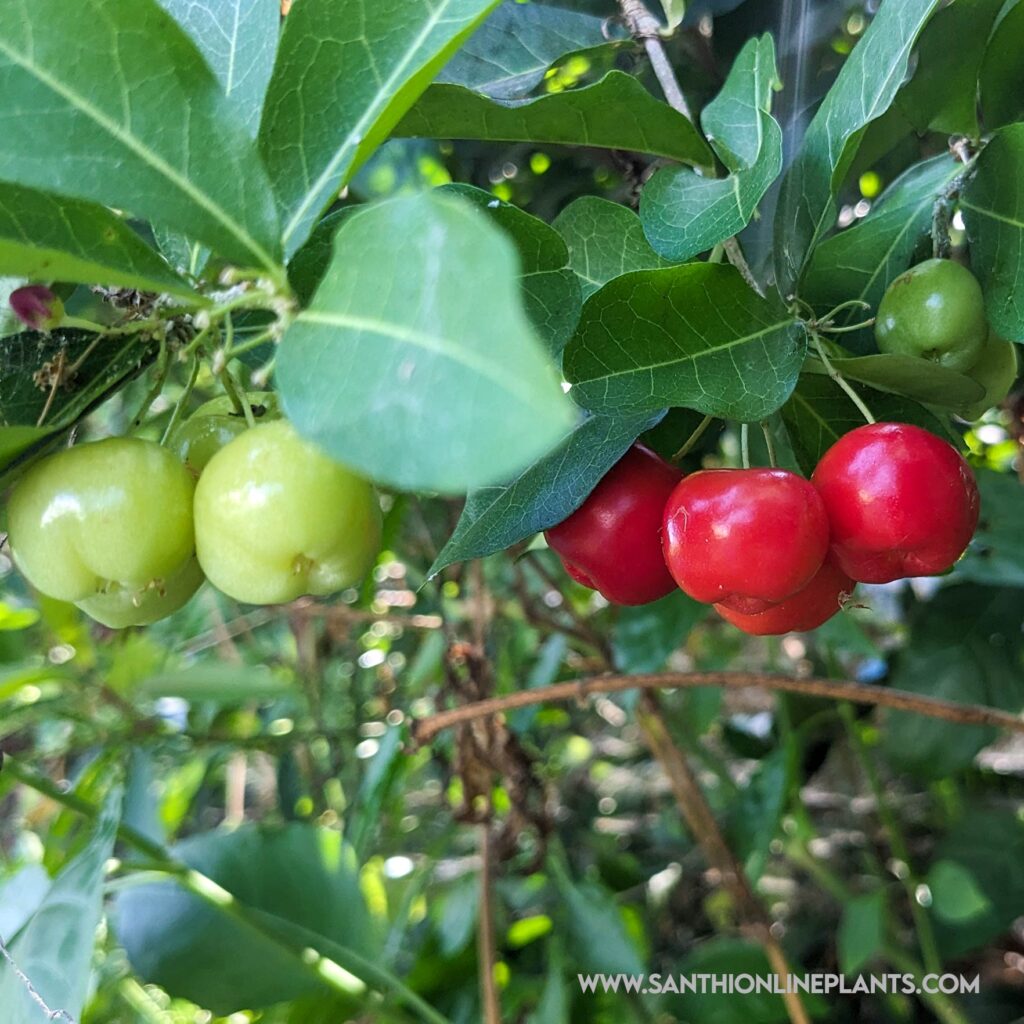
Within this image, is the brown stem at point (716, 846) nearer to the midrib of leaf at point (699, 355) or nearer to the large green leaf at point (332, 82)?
the midrib of leaf at point (699, 355)

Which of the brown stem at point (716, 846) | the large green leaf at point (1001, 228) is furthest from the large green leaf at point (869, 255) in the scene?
the brown stem at point (716, 846)

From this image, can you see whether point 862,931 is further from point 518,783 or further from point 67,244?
point 67,244

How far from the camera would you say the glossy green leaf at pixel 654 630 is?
3.92 ft

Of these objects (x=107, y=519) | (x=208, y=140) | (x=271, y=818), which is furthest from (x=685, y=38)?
(x=271, y=818)

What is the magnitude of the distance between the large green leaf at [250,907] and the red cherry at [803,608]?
725 millimetres

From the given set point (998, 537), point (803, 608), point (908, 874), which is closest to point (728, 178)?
point (803, 608)

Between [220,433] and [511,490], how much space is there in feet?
0.63

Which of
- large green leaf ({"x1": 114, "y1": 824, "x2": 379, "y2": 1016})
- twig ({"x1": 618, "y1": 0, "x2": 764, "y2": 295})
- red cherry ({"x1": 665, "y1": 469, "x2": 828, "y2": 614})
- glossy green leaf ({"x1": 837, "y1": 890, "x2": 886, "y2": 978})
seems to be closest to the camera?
red cherry ({"x1": 665, "y1": 469, "x2": 828, "y2": 614})

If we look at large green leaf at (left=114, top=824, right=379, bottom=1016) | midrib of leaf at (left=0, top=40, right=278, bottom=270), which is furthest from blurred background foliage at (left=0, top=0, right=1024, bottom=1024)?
midrib of leaf at (left=0, top=40, right=278, bottom=270)

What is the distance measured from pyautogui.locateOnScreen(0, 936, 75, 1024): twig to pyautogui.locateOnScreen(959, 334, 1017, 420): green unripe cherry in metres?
0.78

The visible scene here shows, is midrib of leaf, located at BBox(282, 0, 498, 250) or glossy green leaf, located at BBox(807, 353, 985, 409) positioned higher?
midrib of leaf, located at BBox(282, 0, 498, 250)

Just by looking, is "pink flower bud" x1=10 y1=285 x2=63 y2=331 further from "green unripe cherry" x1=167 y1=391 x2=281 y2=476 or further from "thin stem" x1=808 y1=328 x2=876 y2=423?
"thin stem" x1=808 y1=328 x2=876 y2=423

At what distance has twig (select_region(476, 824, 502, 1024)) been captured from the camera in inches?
41.6

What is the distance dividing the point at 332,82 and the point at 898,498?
40 cm
